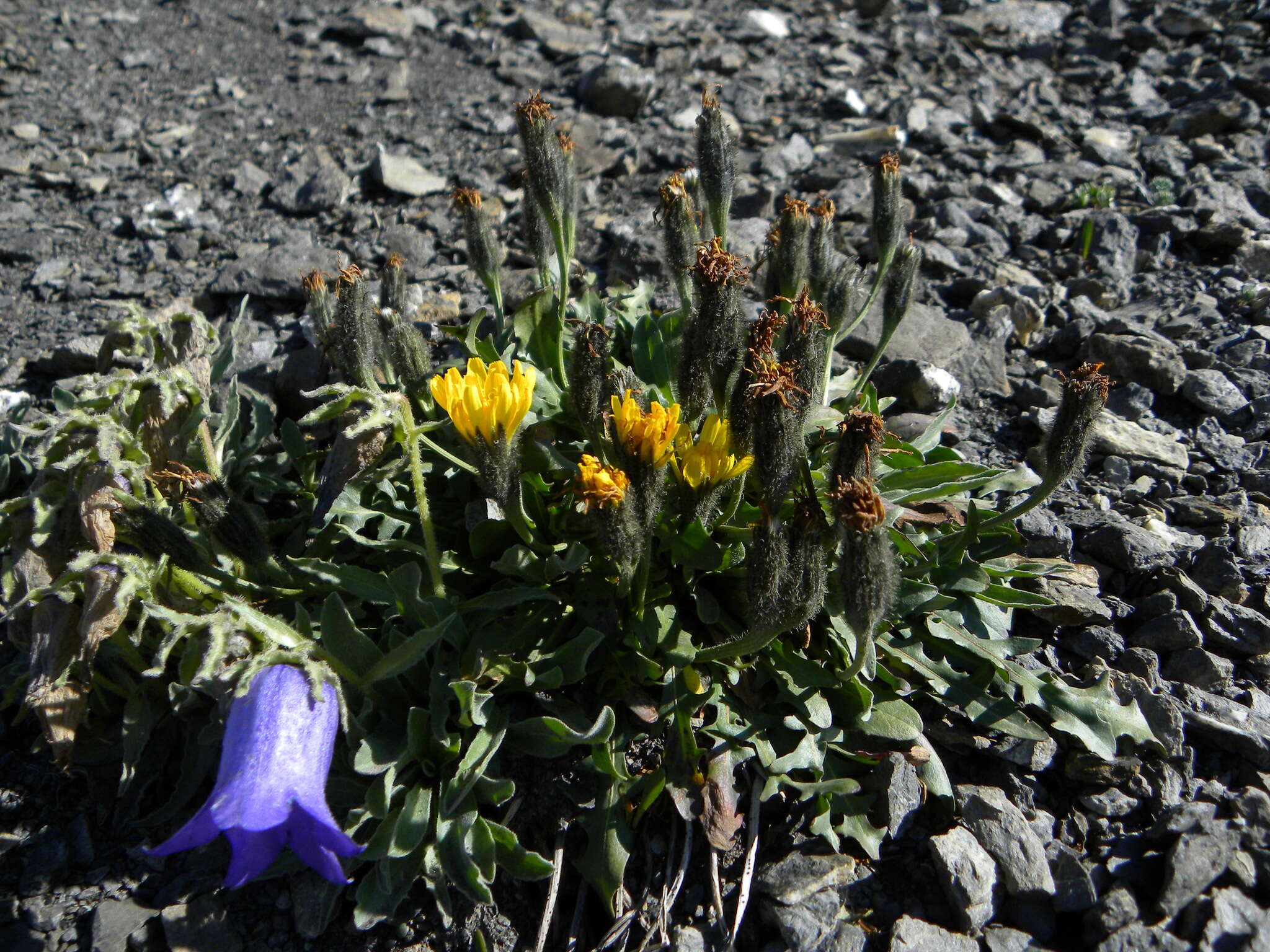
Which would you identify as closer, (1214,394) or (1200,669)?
(1200,669)

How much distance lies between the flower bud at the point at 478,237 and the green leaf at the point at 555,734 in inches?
77.7

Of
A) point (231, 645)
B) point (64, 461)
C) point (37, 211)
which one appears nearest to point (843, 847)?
point (231, 645)

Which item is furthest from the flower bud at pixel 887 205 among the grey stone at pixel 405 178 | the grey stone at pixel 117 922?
the grey stone at pixel 117 922

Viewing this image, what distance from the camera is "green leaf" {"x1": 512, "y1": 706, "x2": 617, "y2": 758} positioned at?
2963 millimetres

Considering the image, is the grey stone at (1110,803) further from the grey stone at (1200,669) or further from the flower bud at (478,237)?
the flower bud at (478,237)

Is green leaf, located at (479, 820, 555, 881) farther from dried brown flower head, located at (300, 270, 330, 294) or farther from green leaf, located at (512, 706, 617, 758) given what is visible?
dried brown flower head, located at (300, 270, 330, 294)

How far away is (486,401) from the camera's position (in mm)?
2953

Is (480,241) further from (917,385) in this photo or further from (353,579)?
(917,385)

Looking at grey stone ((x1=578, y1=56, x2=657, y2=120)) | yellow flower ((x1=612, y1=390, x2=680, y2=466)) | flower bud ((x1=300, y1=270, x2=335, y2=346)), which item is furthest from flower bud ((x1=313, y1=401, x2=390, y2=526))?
grey stone ((x1=578, y1=56, x2=657, y2=120))

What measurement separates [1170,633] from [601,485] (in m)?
2.25

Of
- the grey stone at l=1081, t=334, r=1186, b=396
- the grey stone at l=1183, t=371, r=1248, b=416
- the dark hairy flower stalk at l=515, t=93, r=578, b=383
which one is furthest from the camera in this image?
the grey stone at l=1081, t=334, r=1186, b=396

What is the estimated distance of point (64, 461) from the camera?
329cm

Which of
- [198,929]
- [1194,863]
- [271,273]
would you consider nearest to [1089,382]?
[1194,863]

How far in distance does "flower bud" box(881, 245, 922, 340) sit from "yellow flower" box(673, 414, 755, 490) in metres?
1.21
